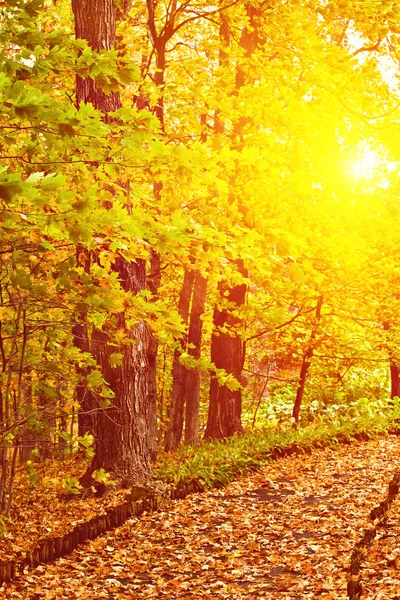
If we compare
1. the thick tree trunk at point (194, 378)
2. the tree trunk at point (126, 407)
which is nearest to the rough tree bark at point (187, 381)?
the thick tree trunk at point (194, 378)

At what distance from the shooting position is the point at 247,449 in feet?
38.8

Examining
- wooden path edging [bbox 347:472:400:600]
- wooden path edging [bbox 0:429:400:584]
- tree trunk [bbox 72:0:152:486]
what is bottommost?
wooden path edging [bbox 0:429:400:584]

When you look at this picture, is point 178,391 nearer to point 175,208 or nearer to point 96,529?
point 96,529

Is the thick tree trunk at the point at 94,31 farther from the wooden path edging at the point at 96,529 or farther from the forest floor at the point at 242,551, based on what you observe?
the forest floor at the point at 242,551

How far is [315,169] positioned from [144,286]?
534 cm

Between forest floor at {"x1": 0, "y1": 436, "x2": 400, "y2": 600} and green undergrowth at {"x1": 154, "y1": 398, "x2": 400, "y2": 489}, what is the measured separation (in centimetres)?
37

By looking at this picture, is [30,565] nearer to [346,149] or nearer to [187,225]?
[187,225]

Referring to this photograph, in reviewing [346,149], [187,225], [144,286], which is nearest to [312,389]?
[346,149]

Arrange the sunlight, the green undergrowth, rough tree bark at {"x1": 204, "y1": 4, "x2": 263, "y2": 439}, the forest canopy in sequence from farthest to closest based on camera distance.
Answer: the sunlight, rough tree bark at {"x1": 204, "y1": 4, "x2": 263, "y2": 439}, the green undergrowth, the forest canopy

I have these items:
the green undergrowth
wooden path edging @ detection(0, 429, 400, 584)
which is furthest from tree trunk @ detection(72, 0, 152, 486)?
the green undergrowth

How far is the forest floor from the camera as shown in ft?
20.1

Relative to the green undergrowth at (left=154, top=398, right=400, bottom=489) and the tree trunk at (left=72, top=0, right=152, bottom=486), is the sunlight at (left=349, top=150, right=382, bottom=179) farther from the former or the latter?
the tree trunk at (left=72, top=0, right=152, bottom=486)

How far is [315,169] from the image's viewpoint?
12992mm

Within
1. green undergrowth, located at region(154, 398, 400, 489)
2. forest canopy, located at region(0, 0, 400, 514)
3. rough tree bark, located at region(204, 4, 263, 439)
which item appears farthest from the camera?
rough tree bark, located at region(204, 4, 263, 439)
